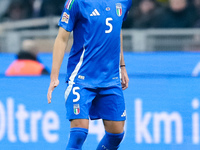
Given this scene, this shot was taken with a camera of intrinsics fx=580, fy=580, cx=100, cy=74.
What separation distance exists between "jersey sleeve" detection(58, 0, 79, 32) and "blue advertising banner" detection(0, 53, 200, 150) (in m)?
1.81

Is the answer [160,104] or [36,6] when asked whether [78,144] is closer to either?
[160,104]

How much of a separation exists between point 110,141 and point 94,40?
101 centimetres

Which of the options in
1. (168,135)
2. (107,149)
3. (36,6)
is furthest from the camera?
(36,6)

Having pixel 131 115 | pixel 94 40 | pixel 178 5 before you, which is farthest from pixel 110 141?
pixel 178 5

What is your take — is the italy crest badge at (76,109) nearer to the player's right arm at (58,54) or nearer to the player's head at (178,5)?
the player's right arm at (58,54)

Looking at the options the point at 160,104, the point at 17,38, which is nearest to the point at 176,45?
the point at 17,38

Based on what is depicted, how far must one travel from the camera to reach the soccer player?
5.11 meters

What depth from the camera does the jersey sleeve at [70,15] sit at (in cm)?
507

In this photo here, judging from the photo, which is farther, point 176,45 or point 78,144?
point 176,45

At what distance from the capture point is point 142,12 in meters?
Result: 12.0

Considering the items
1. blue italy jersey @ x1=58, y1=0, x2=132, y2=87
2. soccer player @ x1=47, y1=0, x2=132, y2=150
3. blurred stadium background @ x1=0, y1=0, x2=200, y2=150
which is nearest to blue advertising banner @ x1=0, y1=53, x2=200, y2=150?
blurred stadium background @ x1=0, y1=0, x2=200, y2=150

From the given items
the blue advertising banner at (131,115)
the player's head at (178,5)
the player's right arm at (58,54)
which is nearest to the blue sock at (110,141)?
the player's right arm at (58,54)

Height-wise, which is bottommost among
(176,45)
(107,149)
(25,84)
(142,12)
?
(107,149)

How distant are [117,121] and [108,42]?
0.74m
